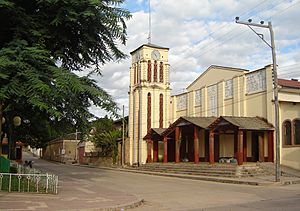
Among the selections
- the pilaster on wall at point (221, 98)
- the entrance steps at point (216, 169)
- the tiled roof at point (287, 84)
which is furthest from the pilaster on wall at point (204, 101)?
the tiled roof at point (287, 84)

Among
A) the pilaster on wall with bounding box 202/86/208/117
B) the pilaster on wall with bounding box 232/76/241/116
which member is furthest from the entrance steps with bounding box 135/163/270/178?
the pilaster on wall with bounding box 202/86/208/117

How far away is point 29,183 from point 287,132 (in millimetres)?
22522

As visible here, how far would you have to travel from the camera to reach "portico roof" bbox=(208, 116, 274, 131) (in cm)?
3188

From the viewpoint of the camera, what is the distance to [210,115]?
137 feet

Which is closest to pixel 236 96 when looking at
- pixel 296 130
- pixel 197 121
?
pixel 197 121

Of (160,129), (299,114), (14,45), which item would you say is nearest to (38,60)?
(14,45)

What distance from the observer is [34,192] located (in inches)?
628

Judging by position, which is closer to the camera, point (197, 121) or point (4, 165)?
point (4, 165)

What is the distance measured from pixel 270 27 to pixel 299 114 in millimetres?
10288

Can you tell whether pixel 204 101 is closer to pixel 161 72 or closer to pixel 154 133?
pixel 154 133

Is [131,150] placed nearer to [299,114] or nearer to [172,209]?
[299,114]

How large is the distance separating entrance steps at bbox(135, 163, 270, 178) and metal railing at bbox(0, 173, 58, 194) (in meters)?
16.3

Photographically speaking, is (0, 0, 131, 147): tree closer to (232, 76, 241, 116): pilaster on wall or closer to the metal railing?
the metal railing

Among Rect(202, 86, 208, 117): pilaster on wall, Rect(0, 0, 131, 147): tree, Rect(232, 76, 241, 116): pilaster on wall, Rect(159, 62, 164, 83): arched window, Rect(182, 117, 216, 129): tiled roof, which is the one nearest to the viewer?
Rect(0, 0, 131, 147): tree
